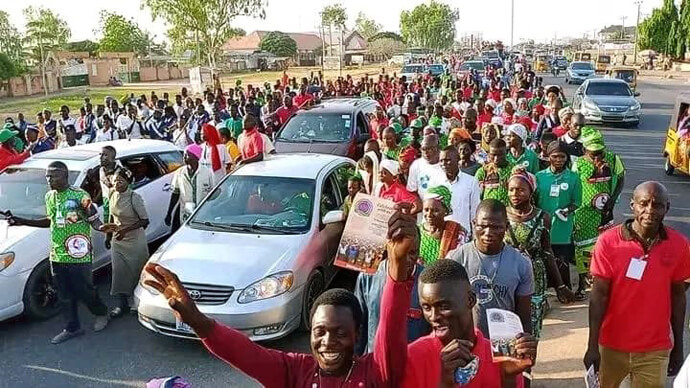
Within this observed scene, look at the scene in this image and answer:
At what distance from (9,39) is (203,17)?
93.7 ft

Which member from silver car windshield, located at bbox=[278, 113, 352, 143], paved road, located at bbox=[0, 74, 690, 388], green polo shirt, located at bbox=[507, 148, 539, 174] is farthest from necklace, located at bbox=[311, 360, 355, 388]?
silver car windshield, located at bbox=[278, 113, 352, 143]

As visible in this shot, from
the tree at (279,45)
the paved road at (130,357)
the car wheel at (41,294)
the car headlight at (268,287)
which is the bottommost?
the paved road at (130,357)

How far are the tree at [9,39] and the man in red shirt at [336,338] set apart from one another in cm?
5183

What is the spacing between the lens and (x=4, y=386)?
5.16 metres

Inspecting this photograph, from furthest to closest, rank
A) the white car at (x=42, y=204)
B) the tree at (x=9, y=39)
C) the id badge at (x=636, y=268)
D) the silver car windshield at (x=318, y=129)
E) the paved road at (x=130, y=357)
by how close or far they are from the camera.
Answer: the tree at (x=9, y=39)
the silver car windshield at (x=318, y=129)
the white car at (x=42, y=204)
the paved road at (x=130, y=357)
the id badge at (x=636, y=268)

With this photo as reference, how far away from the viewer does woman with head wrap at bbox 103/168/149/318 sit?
6137mm

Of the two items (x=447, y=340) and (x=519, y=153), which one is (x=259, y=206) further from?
(x=447, y=340)

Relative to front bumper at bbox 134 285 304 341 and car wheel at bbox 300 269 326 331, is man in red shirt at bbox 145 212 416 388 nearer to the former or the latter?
front bumper at bbox 134 285 304 341

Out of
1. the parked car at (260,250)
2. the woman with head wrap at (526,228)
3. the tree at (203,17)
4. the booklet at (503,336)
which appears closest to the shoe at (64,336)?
the parked car at (260,250)

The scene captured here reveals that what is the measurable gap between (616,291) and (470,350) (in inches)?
60.5

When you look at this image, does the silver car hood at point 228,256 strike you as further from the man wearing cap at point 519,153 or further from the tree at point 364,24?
the tree at point 364,24

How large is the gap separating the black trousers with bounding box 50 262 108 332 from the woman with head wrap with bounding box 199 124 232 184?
9.21ft

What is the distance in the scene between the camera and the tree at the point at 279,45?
82062mm

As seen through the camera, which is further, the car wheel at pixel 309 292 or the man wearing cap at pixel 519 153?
the man wearing cap at pixel 519 153
